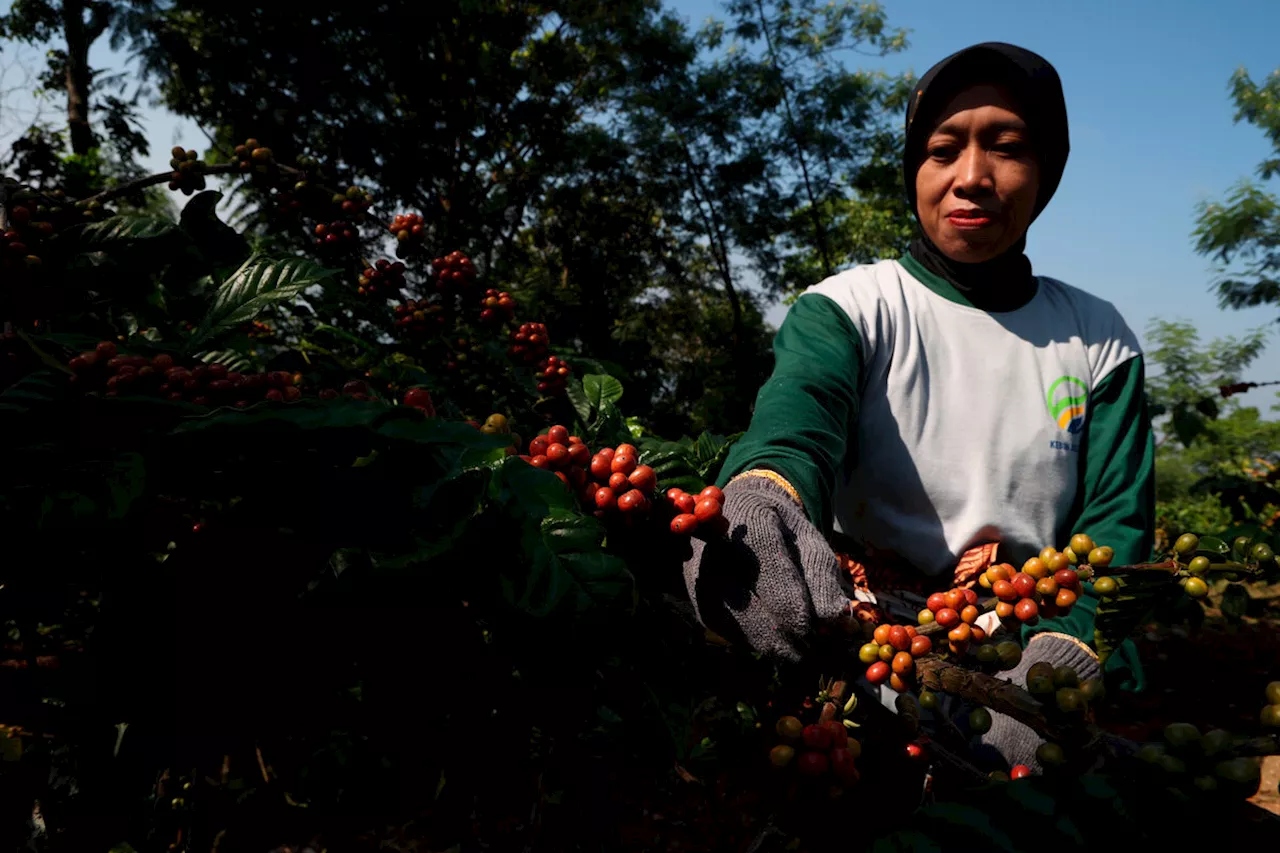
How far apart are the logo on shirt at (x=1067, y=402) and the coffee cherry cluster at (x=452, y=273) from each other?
5.90 ft

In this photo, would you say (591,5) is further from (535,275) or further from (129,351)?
(129,351)

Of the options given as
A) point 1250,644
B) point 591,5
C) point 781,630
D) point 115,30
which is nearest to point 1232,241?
point 1250,644

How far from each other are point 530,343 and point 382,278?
509 mm

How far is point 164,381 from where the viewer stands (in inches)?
37.6

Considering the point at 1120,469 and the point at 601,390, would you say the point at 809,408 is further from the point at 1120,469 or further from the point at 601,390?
the point at 1120,469

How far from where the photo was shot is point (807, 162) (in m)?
12.6

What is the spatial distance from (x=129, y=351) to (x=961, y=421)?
5.32 ft

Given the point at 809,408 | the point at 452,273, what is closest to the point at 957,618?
the point at 809,408

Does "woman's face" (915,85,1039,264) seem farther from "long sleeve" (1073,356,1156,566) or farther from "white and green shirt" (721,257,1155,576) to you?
"long sleeve" (1073,356,1156,566)

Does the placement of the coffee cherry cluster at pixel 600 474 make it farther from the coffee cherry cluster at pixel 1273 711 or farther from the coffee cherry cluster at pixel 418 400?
the coffee cherry cluster at pixel 1273 711

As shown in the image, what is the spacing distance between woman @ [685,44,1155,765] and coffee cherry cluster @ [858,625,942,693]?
0.55m

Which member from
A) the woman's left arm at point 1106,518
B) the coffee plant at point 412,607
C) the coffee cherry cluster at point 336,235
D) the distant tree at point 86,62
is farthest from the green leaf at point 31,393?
the distant tree at point 86,62

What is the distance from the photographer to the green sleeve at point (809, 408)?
43.9 inches

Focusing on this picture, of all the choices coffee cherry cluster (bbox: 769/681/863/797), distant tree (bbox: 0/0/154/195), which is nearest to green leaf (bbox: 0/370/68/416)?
coffee cherry cluster (bbox: 769/681/863/797)
